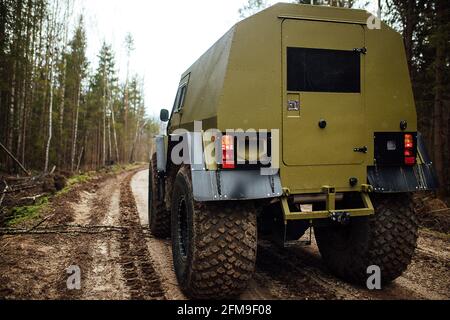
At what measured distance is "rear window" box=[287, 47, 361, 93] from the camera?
11.6ft

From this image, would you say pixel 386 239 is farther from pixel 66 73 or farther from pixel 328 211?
pixel 66 73

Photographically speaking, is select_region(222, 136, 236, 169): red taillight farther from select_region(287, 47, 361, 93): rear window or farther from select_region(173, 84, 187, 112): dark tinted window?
select_region(173, 84, 187, 112): dark tinted window

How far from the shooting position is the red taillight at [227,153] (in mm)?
3229

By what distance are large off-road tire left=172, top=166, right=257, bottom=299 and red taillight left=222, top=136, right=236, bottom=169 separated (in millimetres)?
366

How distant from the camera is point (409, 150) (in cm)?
368

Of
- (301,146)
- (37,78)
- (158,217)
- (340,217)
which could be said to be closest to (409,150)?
(340,217)

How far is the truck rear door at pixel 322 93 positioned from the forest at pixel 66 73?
914 cm

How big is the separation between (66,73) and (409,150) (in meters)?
27.8

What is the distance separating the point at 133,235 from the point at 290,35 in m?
4.65

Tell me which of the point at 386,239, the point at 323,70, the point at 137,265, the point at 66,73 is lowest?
the point at 137,265

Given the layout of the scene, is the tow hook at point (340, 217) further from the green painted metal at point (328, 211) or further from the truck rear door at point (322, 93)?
the truck rear door at point (322, 93)

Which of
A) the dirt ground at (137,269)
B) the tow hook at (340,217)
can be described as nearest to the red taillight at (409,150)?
the tow hook at (340,217)
